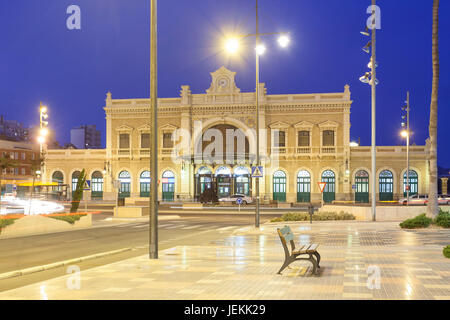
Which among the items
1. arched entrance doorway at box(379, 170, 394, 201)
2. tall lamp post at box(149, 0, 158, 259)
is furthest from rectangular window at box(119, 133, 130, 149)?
tall lamp post at box(149, 0, 158, 259)

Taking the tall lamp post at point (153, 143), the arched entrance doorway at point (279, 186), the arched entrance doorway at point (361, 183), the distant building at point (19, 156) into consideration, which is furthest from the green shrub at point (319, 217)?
the distant building at point (19, 156)

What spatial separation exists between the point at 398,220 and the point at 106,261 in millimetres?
18818

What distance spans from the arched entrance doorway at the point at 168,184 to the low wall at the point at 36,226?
3424 centimetres

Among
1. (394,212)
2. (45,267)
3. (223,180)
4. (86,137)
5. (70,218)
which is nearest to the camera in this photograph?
(45,267)

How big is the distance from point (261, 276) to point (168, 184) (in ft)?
169

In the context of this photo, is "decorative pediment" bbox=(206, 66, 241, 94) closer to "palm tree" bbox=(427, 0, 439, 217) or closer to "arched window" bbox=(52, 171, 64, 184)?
"arched window" bbox=(52, 171, 64, 184)

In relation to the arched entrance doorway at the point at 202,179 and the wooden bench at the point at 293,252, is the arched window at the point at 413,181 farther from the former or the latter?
the wooden bench at the point at 293,252

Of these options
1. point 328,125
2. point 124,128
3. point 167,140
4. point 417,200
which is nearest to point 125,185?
point 124,128

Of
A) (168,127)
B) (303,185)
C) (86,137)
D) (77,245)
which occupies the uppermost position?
(86,137)

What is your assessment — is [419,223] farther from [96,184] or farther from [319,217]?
[96,184]

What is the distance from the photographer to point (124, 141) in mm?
63438

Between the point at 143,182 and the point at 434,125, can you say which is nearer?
the point at 434,125

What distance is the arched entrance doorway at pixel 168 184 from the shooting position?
61.4m
